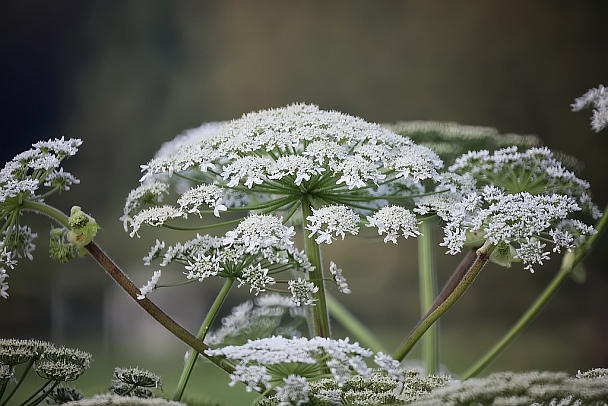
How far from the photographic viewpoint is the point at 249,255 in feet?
3.47

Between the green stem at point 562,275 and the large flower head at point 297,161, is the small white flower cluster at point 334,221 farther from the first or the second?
the green stem at point 562,275

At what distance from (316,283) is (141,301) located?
0.28 m

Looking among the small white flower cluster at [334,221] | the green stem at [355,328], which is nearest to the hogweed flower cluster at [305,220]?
the small white flower cluster at [334,221]

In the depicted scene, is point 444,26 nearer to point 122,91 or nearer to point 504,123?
point 504,123

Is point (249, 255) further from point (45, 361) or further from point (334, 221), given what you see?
point (45, 361)

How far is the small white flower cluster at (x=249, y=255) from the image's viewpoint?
1.03 metres

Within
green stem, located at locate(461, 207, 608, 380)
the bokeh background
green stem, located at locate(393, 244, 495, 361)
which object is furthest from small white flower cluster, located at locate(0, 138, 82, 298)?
green stem, located at locate(461, 207, 608, 380)

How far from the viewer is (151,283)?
105 cm

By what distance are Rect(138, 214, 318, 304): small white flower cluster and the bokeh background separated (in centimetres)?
36

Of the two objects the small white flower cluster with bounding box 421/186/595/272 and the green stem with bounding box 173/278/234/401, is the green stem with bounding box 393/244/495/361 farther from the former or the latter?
the green stem with bounding box 173/278/234/401

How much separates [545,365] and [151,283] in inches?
37.5

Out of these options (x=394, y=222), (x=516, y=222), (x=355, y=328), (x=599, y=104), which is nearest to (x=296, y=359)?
(x=394, y=222)

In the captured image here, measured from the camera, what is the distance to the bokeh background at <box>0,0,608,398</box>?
4.71 ft

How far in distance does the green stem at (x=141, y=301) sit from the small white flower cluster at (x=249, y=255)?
0.03 meters
